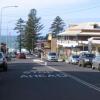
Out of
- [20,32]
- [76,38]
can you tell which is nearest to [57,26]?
[20,32]

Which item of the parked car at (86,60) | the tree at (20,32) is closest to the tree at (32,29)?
the tree at (20,32)

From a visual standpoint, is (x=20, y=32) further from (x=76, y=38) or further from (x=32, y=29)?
(x=76, y=38)

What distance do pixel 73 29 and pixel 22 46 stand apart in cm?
4977

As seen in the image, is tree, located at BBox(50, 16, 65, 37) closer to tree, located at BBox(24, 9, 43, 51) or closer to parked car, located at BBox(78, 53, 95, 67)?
tree, located at BBox(24, 9, 43, 51)

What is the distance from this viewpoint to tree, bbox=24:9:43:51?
162m

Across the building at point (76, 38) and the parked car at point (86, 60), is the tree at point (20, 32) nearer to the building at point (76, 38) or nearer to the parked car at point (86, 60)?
the building at point (76, 38)

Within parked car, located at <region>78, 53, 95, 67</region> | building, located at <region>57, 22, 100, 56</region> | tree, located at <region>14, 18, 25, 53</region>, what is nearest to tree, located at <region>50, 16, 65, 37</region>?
tree, located at <region>14, 18, 25, 53</region>

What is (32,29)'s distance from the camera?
6462 inches

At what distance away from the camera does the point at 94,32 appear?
120562 mm

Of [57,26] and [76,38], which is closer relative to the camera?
[76,38]

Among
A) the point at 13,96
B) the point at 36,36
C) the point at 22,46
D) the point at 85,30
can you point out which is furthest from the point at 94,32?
the point at 13,96

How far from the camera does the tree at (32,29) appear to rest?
16238cm

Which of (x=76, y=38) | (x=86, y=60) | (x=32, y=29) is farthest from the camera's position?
(x=32, y=29)

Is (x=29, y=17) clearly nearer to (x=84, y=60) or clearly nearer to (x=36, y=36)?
(x=36, y=36)
